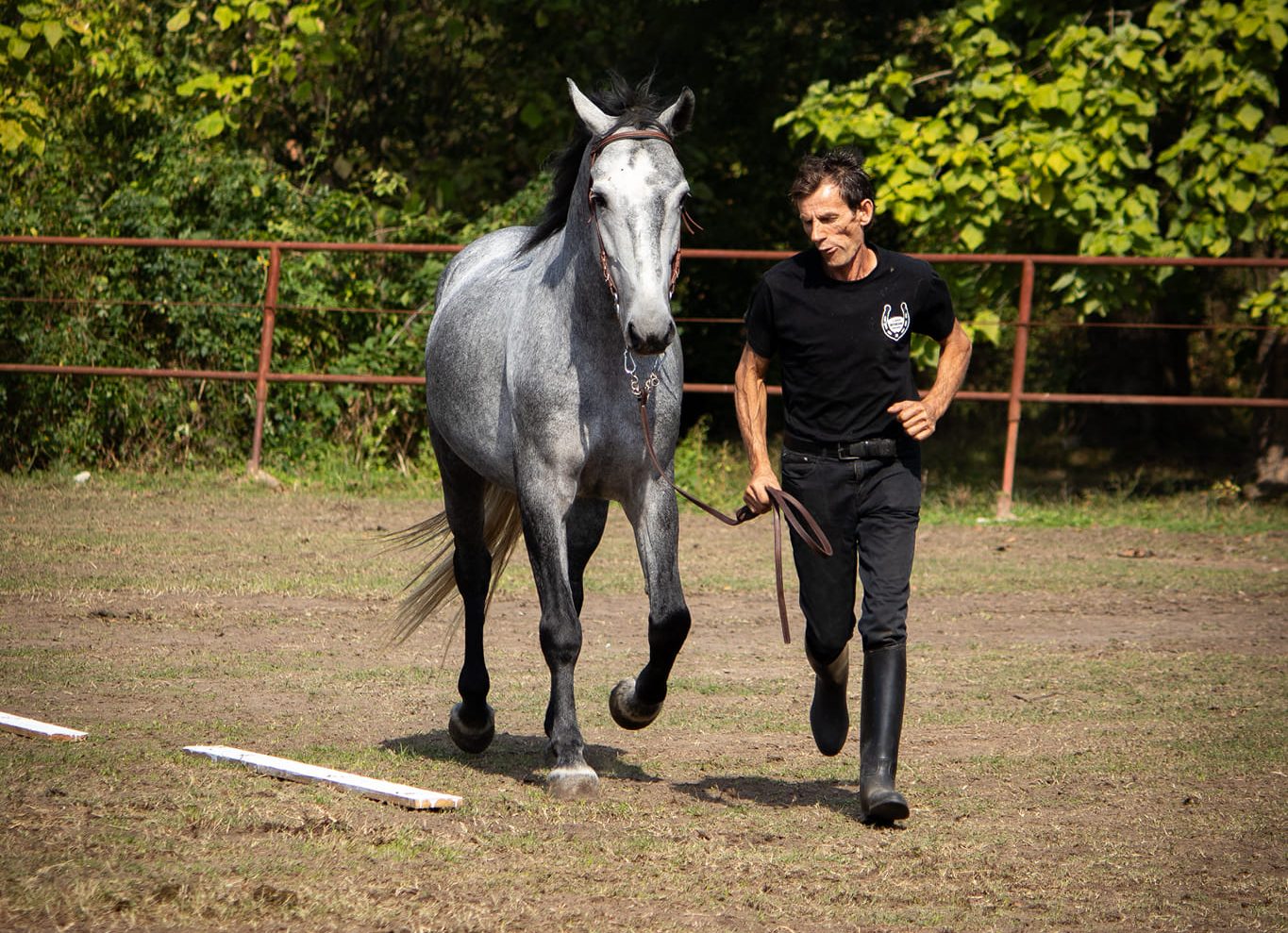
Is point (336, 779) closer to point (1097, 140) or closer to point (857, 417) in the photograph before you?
point (857, 417)

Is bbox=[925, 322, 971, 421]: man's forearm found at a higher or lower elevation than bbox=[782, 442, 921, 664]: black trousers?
higher

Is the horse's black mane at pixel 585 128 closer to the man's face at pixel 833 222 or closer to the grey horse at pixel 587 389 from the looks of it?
the grey horse at pixel 587 389

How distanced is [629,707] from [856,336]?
1.45m

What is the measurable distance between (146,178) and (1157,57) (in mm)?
8629

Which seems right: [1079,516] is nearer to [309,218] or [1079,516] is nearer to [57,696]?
[309,218]

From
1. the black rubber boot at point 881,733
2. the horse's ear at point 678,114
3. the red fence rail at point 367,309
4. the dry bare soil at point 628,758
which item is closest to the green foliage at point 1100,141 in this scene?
the red fence rail at point 367,309

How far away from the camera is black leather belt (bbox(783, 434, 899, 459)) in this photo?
451cm

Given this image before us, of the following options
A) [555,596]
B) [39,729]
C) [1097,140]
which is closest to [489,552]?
[555,596]

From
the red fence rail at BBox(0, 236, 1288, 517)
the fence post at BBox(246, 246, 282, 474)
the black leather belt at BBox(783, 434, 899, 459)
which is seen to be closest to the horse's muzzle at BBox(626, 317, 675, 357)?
the black leather belt at BBox(783, 434, 899, 459)

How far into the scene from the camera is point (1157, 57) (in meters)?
11.6

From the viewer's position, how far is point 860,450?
452cm

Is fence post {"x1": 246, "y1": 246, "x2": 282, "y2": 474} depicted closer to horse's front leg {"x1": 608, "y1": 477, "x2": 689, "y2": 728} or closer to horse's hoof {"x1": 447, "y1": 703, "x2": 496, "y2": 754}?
horse's hoof {"x1": 447, "y1": 703, "x2": 496, "y2": 754}

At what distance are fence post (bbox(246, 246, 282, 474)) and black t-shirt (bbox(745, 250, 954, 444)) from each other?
8384mm

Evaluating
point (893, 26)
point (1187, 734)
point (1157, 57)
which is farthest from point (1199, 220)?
point (1187, 734)
